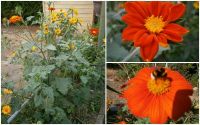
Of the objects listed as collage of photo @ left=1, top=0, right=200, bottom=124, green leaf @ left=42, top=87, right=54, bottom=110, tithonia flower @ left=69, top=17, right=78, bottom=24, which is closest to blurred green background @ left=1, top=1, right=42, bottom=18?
collage of photo @ left=1, top=0, right=200, bottom=124

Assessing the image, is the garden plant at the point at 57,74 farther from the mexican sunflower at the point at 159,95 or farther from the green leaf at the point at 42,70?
the mexican sunflower at the point at 159,95

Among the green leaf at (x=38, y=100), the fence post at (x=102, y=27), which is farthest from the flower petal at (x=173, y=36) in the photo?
the green leaf at (x=38, y=100)

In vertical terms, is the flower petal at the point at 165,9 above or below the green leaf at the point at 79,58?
above

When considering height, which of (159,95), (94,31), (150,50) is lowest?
(159,95)

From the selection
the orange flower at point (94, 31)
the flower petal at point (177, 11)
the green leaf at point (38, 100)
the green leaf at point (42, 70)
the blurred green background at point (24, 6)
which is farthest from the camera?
the orange flower at point (94, 31)

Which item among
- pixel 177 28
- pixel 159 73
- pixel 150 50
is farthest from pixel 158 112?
pixel 177 28

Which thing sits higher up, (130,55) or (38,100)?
(130,55)

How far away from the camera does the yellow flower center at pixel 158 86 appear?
2107 millimetres

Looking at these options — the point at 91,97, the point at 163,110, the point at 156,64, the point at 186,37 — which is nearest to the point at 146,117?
the point at 163,110

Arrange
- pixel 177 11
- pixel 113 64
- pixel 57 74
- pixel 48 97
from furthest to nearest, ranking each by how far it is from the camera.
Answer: pixel 57 74
pixel 48 97
pixel 113 64
pixel 177 11

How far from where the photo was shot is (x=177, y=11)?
2.06 meters

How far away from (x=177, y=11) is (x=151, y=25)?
0.46 ft

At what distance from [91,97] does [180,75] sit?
0.74 m

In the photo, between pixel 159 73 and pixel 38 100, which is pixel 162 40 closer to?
pixel 159 73
